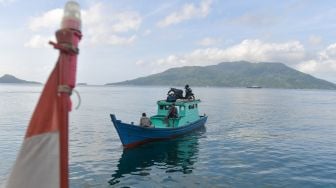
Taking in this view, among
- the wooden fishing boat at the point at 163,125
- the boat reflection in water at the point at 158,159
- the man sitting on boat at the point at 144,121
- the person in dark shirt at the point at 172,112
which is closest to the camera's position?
the boat reflection in water at the point at 158,159

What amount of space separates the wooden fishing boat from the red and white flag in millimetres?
24007

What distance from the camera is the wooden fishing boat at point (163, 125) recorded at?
99.4 ft

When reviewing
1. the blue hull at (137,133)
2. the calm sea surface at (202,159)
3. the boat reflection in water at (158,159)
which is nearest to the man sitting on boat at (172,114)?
the blue hull at (137,133)

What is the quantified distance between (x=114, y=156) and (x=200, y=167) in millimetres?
7916

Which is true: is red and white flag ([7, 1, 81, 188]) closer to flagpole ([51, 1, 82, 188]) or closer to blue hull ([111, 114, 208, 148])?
flagpole ([51, 1, 82, 188])

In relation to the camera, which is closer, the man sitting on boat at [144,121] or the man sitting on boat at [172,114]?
the man sitting on boat at [144,121]

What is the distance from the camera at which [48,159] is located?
4.58m

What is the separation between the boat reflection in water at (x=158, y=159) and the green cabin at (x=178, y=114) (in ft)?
7.07

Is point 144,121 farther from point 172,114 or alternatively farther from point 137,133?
point 172,114

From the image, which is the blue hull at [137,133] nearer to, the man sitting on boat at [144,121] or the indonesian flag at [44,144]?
the man sitting on boat at [144,121]

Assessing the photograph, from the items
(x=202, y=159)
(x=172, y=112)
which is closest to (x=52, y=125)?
(x=202, y=159)

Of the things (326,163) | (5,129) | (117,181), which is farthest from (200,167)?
(5,129)

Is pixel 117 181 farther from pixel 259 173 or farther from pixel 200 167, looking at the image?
pixel 259 173

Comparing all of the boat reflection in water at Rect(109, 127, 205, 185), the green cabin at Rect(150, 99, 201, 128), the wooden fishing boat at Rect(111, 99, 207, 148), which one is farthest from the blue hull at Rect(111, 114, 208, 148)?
the green cabin at Rect(150, 99, 201, 128)
